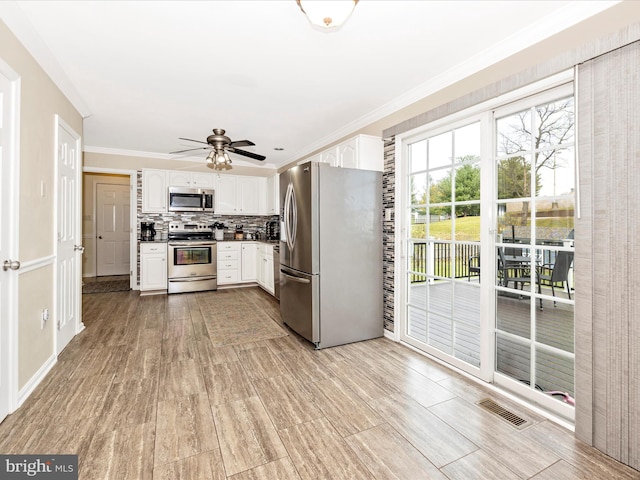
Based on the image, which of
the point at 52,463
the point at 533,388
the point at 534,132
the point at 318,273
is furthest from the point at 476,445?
the point at 52,463

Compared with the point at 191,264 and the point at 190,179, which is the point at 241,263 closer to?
the point at 191,264

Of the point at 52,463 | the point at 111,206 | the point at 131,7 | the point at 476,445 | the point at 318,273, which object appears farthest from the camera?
the point at 111,206

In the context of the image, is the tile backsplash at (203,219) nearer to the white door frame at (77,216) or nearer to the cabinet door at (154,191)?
the cabinet door at (154,191)

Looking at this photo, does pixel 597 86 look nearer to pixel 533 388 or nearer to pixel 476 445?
pixel 533 388

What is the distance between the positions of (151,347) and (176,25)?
2828mm

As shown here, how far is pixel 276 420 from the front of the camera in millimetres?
1962

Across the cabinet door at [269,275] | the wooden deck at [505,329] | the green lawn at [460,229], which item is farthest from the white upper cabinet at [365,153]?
the cabinet door at [269,275]

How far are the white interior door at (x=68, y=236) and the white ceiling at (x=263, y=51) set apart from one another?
50cm

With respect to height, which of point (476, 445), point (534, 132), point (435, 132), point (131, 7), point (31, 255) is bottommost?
point (476, 445)

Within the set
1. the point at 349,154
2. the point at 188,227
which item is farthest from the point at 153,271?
the point at 349,154

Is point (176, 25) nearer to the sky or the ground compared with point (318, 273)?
nearer to the sky

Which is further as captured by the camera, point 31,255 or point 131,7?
point 31,255

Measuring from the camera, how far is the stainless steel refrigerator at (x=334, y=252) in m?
3.08

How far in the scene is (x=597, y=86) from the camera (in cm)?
168
